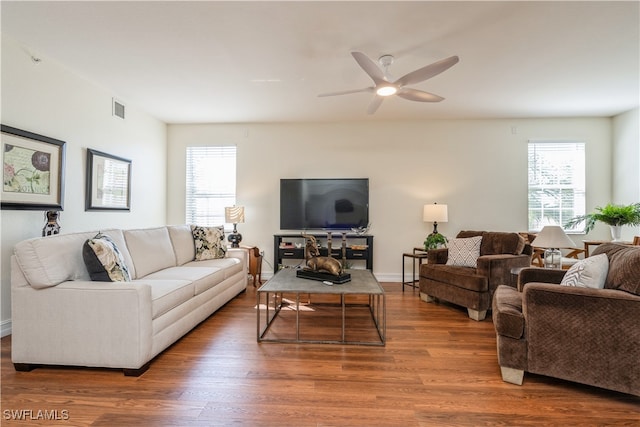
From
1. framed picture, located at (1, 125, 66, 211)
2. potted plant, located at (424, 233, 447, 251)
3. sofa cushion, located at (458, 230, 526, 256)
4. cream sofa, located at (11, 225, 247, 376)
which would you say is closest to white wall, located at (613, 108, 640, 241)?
sofa cushion, located at (458, 230, 526, 256)

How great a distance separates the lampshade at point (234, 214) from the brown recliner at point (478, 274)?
2732mm

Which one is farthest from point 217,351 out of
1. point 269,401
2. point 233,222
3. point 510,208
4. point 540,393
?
point 510,208

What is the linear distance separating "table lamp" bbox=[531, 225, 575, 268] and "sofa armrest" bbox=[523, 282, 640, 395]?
3.00ft

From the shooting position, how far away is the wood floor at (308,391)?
1598 millimetres

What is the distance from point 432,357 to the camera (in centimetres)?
227

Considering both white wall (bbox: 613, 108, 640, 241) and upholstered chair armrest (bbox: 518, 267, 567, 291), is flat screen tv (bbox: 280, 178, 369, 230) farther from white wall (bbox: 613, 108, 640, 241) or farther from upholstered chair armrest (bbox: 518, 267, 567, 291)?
white wall (bbox: 613, 108, 640, 241)

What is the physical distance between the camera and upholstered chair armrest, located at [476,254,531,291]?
3.11 metres

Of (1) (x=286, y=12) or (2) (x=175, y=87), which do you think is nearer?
(1) (x=286, y=12)

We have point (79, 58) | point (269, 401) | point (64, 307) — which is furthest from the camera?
point (79, 58)

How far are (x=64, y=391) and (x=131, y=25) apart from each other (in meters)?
2.64

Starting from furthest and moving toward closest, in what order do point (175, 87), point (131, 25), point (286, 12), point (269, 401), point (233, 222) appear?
1. point (233, 222)
2. point (175, 87)
3. point (131, 25)
4. point (286, 12)
5. point (269, 401)

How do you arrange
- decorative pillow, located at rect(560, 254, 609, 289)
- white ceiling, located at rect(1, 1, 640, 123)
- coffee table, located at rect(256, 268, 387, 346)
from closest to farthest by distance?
1. decorative pillow, located at rect(560, 254, 609, 289)
2. white ceiling, located at rect(1, 1, 640, 123)
3. coffee table, located at rect(256, 268, 387, 346)

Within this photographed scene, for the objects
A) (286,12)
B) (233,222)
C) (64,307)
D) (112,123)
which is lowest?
(64,307)

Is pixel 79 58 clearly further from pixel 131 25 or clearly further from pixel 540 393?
pixel 540 393
